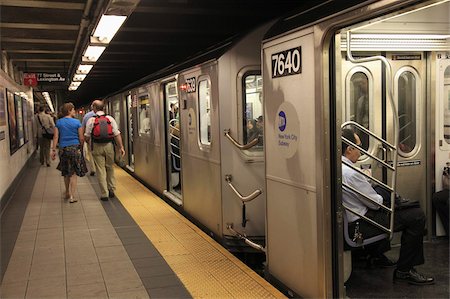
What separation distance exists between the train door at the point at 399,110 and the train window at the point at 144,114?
4.60 meters

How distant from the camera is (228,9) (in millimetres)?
4203

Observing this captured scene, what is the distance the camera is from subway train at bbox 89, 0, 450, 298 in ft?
9.61

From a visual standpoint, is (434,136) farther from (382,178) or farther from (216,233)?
(216,233)

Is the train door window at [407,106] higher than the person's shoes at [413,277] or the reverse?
higher

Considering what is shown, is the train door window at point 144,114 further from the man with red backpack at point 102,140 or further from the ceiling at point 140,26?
the man with red backpack at point 102,140

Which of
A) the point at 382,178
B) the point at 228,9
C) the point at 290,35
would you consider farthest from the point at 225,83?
the point at 382,178

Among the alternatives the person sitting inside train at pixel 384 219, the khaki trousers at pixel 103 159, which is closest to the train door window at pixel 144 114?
the khaki trousers at pixel 103 159

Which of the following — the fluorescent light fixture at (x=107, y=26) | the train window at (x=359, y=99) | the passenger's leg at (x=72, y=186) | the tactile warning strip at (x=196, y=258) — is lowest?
the tactile warning strip at (x=196, y=258)

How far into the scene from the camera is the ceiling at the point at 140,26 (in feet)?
13.7

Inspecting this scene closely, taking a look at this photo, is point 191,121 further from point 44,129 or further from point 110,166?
point 44,129

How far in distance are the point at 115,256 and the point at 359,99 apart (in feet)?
9.34

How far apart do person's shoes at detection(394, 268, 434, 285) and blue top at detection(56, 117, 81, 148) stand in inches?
204

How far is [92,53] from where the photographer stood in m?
6.20

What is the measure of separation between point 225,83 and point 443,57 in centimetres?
219
